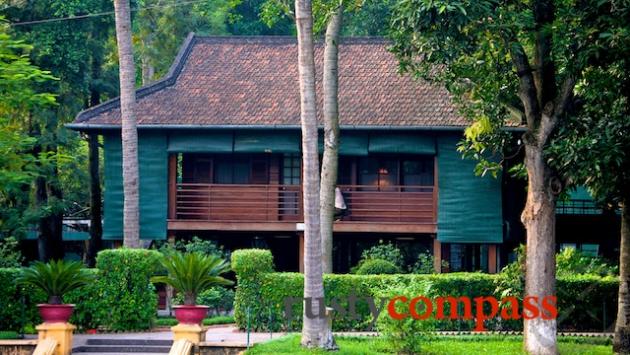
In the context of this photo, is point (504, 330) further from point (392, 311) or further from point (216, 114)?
point (216, 114)

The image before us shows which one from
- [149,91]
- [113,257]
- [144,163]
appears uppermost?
[149,91]

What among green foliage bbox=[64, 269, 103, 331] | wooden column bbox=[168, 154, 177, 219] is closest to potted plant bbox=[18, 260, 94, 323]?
green foliage bbox=[64, 269, 103, 331]

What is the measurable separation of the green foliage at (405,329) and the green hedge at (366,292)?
3.26m

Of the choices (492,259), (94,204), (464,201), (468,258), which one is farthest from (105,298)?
(468,258)

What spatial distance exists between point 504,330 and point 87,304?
894cm

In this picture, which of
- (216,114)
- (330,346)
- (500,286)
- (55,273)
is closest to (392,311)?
(330,346)

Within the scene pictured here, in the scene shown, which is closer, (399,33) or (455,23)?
(455,23)

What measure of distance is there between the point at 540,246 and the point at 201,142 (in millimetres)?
13441

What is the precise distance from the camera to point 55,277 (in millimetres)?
22938

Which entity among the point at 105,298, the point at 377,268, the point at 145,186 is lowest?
the point at 105,298

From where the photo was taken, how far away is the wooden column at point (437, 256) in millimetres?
31766

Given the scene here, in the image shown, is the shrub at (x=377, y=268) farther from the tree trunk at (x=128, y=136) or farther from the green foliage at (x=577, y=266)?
the tree trunk at (x=128, y=136)

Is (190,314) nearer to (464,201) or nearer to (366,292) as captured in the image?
(366,292)

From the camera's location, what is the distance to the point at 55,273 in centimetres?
2300
